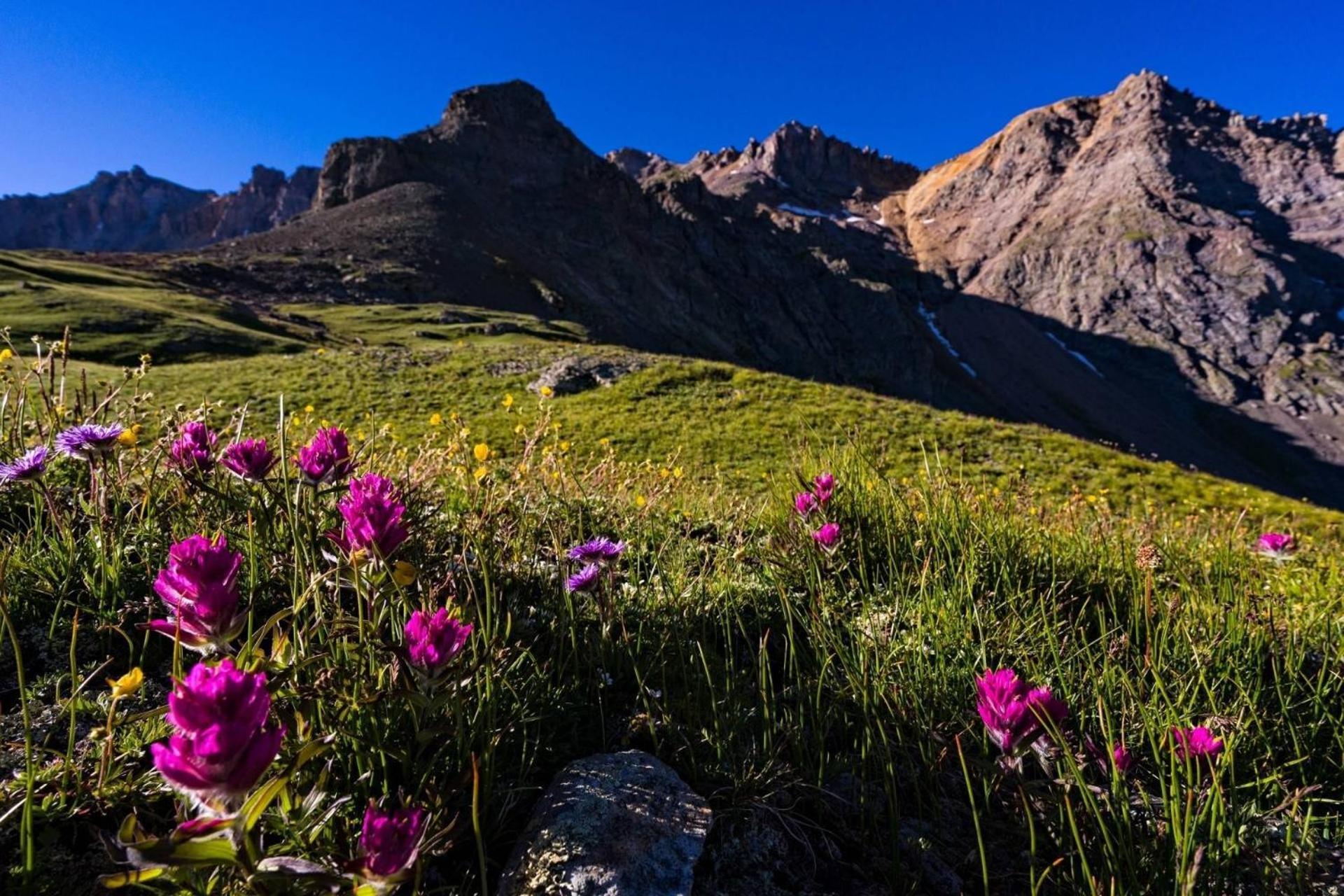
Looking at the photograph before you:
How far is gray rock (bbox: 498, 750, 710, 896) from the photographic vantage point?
1.44m

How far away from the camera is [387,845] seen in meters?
1.07

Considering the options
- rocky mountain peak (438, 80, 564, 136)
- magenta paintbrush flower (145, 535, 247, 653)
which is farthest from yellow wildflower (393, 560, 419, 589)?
rocky mountain peak (438, 80, 564, 136)

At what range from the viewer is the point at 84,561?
2299 mm

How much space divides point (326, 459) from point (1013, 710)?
6.69 ft

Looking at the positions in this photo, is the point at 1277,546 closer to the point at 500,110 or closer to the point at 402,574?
the point at 402,574

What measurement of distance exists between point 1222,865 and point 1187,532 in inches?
198

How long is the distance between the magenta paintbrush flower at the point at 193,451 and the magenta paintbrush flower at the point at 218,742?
1.66 metres

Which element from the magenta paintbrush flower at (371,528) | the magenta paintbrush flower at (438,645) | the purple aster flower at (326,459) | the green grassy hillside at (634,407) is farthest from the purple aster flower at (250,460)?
the green grassy hillside at (634,407)

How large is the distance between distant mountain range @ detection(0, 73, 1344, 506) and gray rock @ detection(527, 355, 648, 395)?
114ft

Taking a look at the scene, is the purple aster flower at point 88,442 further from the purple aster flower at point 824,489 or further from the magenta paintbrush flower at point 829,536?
the purple aster flower at point 824,489

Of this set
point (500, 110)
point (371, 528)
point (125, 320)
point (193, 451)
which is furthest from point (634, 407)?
point (500, 110)

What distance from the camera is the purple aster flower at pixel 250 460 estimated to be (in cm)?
193

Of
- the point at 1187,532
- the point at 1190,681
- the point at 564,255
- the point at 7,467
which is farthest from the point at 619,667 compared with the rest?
the point at 564,255

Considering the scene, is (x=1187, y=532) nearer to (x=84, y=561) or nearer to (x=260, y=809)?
(x=260, y=809)
